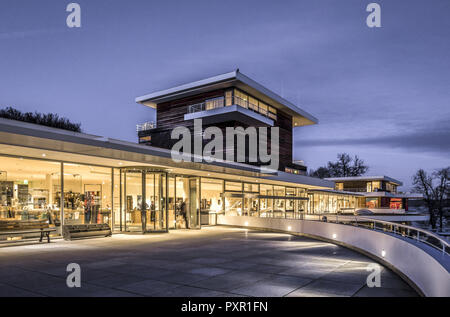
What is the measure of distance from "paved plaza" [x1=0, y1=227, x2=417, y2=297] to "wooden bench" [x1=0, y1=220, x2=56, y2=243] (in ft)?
1.97

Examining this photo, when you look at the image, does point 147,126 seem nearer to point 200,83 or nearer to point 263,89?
point 200,83

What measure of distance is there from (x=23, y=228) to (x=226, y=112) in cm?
1861

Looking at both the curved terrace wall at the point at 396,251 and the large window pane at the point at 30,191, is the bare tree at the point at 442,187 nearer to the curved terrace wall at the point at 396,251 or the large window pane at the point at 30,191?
the curved terrace wall at the point at 396,251

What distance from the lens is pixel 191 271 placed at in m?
8.95

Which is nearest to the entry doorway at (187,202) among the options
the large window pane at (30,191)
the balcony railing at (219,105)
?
the large window pane at (30,191)

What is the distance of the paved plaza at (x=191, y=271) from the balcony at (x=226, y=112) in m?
17.6

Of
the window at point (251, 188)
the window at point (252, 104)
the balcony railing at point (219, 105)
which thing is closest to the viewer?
the window at point (251, 188)

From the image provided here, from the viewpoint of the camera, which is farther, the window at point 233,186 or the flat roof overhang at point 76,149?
the window at point 233,186

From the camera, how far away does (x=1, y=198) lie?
14.9 metres

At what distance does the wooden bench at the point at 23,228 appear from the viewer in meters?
13.7
